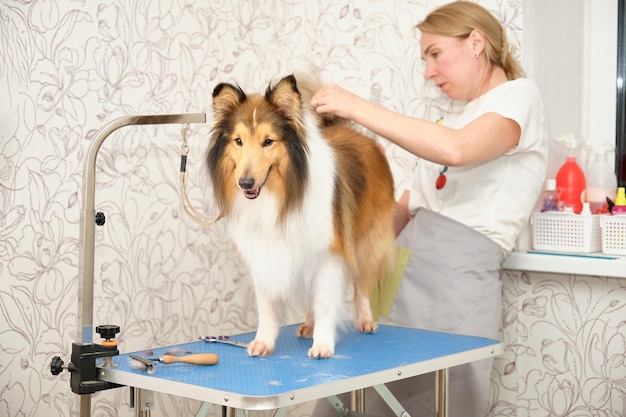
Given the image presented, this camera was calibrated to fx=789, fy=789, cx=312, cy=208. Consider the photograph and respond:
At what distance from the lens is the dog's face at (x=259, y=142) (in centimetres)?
174

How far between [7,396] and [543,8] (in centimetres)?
214

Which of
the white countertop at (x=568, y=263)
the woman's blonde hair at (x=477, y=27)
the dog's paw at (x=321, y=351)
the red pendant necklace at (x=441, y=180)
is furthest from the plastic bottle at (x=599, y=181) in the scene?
the dog's paw at (x=321, y=351)

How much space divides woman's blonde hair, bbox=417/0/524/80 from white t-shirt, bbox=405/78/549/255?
12cm

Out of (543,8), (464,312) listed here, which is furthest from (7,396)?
(543,8)

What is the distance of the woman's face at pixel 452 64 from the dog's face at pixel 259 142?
0.82 meters

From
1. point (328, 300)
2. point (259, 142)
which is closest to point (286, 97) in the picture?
point (259, 142)

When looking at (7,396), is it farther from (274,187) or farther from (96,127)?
(274,187)

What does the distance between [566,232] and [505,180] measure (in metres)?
0.36

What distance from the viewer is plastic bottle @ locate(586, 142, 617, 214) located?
8.61 ft

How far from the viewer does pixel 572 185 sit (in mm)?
2629

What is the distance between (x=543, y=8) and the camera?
266 cm

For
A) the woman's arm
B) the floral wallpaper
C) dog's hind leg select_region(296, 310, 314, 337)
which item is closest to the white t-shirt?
the woman's arm

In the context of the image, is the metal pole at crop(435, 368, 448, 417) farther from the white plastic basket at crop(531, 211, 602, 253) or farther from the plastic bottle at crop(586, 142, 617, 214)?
the plastic bottle at crop(586, 142, 617, 214)

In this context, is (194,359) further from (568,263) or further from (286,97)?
(568,263)
